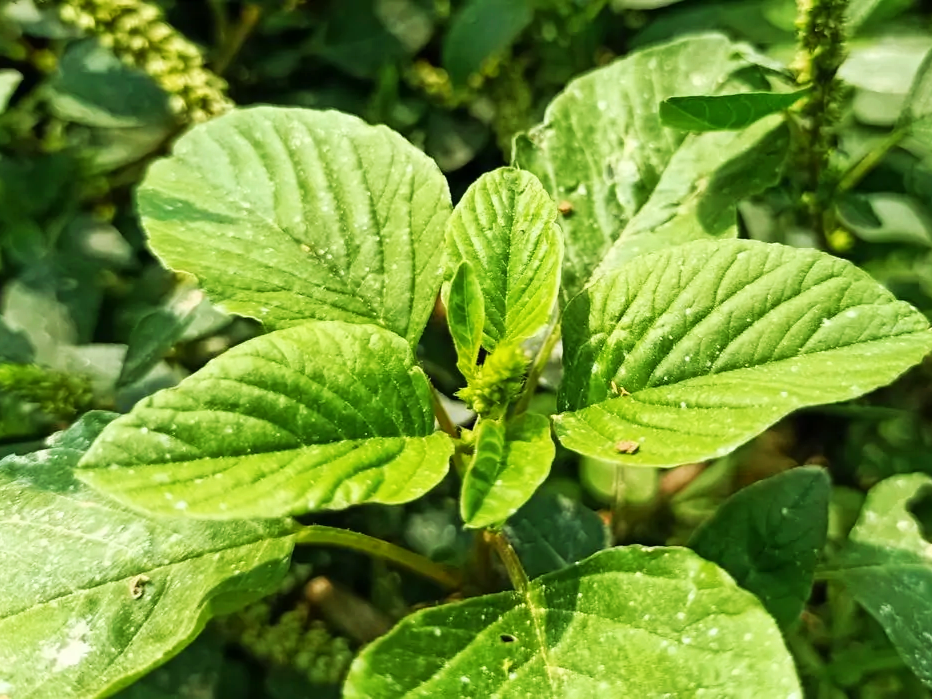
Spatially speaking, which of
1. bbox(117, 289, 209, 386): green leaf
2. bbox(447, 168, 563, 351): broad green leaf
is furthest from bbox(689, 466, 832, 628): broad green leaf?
bbox(117, 289, 209, 386): green leaf

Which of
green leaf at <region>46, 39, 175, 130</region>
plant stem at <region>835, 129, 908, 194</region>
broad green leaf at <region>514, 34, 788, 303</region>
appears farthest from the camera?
green leaf at <region>46, 39, 175, 130</region>

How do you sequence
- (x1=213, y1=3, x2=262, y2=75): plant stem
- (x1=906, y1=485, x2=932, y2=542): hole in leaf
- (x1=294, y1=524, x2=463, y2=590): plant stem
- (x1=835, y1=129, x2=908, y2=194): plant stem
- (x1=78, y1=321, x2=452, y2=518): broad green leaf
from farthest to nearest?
(x1=213, y1=3, x2=262, y2=75): plant stem < (x1=906, y1=485, x2=932, y2=542): hole in leaf < (x1=835, y1=129, x2=908, y2=194): plant stem < (x1=294, y1=524, x2=463, y2=590): plant stem < (x1=78, y1=321, x2=452, y2=518): broad green leaf

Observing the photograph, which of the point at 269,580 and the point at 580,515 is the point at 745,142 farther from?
Result: the point at 269,580

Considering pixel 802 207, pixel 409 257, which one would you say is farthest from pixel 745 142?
pixel 409 257

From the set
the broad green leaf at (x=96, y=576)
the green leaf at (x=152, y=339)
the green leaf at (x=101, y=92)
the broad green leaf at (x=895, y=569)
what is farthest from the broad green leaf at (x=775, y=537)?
the green leaf at (x=101, y=92)

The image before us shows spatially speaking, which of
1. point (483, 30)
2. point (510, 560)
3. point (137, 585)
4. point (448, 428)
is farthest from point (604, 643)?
point (483, 30)

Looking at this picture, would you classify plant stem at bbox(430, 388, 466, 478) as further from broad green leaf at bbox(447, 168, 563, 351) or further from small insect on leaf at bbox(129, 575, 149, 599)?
small insect on leaf at bbox(129, 575, 149, 599)
